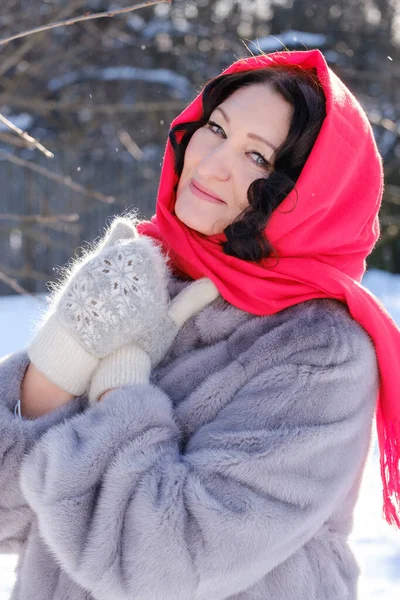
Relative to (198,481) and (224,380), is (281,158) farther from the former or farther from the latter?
(198,481)

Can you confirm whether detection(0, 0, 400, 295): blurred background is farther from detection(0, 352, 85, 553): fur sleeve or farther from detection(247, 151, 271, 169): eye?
detection(0, 352, 85, 553): fur sleeve

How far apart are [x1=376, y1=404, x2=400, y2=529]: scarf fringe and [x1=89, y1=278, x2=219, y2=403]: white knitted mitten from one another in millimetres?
456

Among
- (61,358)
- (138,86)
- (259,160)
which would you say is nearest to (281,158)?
(259,160)

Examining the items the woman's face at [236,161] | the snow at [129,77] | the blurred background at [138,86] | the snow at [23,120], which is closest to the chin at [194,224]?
the woman's face at [236,161]

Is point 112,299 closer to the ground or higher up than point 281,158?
Answer: closer to the ground

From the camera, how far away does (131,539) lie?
1.29 m

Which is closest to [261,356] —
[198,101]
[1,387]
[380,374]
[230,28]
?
[380,374]

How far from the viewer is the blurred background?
26.0 ft

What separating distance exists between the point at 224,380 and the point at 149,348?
18cm

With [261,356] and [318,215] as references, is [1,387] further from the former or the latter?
[318,215]

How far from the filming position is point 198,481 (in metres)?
1.33

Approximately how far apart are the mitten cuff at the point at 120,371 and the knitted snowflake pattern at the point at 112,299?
2 centimetres

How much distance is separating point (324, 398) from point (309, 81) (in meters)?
0.73

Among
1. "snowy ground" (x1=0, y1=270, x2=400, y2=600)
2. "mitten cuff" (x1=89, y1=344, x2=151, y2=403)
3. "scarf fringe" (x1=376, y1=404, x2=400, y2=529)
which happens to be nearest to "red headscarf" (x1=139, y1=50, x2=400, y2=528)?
"scarf fringe" (x1=376, y1=404, x2=400, y2=529)
